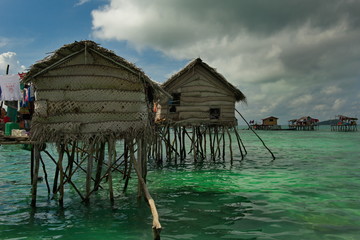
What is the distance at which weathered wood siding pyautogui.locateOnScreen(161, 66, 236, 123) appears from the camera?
18.5 m

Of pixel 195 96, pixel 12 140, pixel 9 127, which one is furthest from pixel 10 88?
pixel 195 96

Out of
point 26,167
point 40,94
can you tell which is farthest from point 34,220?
point 26,167

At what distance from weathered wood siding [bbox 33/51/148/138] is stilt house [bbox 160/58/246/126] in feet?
30.1

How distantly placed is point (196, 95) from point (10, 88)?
35.2ft

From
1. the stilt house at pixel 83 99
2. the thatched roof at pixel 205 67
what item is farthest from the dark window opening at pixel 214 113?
the stilt house at pixel 83 99

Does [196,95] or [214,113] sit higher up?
[196,95]

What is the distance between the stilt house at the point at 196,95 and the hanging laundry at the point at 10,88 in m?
9.26

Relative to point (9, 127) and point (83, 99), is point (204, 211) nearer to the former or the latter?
point (83, 99)

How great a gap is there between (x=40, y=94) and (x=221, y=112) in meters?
12.2

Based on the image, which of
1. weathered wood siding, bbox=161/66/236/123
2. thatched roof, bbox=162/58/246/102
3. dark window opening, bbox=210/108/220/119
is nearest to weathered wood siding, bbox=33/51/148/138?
thatched roof, bbox=162/58/246/102

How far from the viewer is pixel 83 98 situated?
870 cm

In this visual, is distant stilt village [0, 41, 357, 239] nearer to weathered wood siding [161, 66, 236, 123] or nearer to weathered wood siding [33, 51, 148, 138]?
weathered wood siding [33, 51, 148, 138]

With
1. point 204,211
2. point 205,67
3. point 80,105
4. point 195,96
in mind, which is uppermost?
point 205,67

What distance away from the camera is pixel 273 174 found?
15.4 meters
